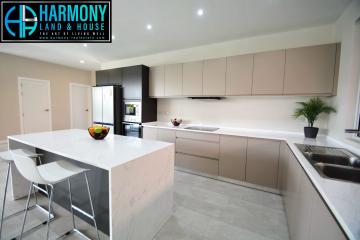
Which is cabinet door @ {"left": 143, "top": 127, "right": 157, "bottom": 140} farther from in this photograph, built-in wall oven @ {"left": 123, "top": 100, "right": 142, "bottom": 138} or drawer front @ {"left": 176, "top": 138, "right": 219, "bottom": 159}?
drawer front @ {"left": 176, "top": 138, "right": 219, "bottom": 159}

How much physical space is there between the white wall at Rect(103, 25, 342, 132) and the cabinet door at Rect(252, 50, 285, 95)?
36 centimetres

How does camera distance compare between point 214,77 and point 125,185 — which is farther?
point 214,77

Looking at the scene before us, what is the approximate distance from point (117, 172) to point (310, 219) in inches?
50.1

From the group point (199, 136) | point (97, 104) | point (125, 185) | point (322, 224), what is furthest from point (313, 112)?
point (97, 104)

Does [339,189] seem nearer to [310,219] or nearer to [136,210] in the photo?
[310,219]

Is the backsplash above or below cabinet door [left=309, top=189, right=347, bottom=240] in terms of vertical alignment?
above

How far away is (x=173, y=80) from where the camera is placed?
3383mm

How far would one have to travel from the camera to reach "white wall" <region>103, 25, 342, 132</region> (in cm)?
259

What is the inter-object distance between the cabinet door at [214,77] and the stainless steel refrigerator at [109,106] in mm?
2181

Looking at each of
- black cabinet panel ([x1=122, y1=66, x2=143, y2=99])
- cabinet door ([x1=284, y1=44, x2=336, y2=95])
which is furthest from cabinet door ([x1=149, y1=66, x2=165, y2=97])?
cabinet door ([x1=284, y1=44, x2=336, y2=95])

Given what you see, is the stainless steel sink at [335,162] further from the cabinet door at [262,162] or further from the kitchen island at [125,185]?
the kitchen island at [125,185]

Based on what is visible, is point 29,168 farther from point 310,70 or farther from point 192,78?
point 310,70

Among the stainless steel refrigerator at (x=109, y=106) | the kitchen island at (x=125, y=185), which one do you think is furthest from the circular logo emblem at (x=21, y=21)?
the kitchen island at (x=125, y=185)

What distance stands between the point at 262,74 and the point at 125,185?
100.0 inches
